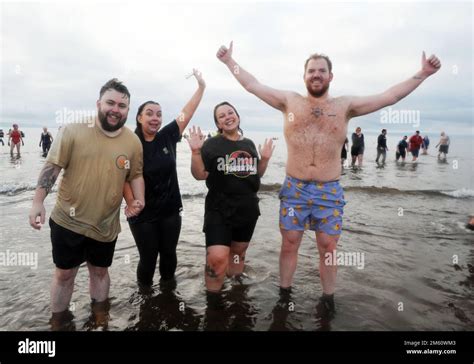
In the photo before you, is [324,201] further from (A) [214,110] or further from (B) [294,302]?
(A) [214,110]

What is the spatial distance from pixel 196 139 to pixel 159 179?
0.70 metres

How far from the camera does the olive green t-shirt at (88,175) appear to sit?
3.02 m

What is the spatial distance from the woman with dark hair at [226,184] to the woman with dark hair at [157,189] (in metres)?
0.42

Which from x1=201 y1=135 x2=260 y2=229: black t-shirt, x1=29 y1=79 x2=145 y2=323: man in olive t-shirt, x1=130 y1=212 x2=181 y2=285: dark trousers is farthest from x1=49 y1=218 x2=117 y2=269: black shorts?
x1=201 y1=135 x2=260 y2=229: black t-shirt

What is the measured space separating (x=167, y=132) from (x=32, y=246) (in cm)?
416

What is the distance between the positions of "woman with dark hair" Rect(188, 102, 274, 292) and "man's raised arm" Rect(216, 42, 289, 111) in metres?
0.36

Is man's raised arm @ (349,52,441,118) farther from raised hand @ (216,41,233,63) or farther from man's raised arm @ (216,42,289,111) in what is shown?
raised hand @ (216,41,233,63)

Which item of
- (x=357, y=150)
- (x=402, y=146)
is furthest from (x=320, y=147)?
(x=402, y=146)

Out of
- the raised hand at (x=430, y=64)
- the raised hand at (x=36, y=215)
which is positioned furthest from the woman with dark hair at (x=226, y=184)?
the raised hand at (x=430, y=64)

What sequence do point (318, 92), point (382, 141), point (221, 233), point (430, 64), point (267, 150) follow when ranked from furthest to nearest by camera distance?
point (382, 141)
point (267, 150)
point (221, 233)
point (318, 92)
point (430, 64)

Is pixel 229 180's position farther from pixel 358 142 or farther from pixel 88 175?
pixel 358 142

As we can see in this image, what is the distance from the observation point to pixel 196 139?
368cm

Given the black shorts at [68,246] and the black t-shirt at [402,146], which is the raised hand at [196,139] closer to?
the black shorts at [68,246]

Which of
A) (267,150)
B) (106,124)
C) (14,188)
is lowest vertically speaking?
(14,188)
